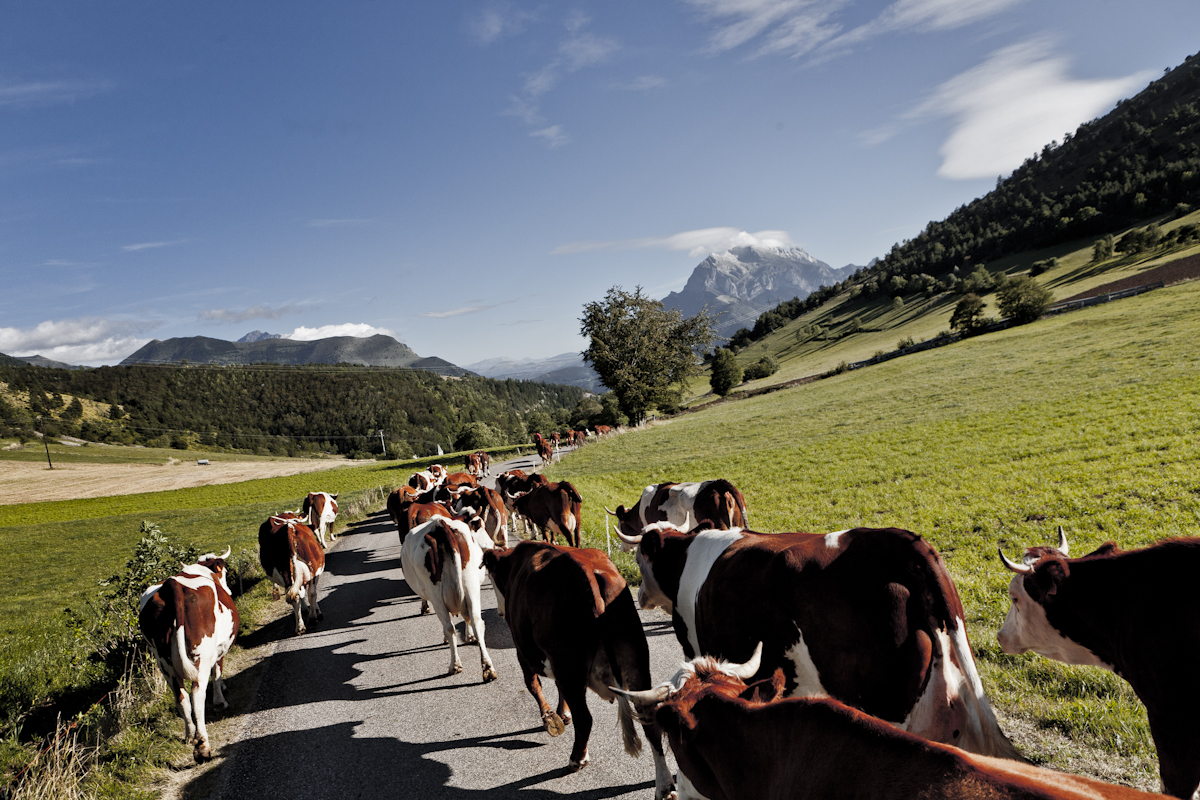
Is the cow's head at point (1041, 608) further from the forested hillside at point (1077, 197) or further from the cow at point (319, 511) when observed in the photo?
the forested hillside at point (1077, 197)

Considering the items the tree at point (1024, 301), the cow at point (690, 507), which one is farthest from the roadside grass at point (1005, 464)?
the tree at point (1024, 301)

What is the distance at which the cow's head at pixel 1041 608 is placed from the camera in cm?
407

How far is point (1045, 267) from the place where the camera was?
263 feet

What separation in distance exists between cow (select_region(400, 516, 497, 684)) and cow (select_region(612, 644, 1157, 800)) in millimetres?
4536

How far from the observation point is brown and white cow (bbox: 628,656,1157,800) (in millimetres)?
1847

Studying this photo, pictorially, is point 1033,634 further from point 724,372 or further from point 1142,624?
point 724,372

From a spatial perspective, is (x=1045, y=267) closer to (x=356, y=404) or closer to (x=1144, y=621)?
(x=1144, y=621)

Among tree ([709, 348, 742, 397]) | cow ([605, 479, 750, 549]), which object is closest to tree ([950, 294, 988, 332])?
tree ([709, 348, 742, 397])

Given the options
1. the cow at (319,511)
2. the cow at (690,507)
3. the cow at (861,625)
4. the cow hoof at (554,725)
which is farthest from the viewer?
the cow at (319,511)

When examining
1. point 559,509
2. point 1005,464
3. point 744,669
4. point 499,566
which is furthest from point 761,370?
point 744,669

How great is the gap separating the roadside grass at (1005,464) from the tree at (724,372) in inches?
1068

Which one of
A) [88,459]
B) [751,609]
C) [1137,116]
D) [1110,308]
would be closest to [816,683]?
[751,609]

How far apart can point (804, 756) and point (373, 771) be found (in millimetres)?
4923

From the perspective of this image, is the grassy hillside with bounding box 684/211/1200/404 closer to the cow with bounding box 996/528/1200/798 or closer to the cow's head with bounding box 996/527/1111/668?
the cow's head with bounding box 996/527/1111/668
